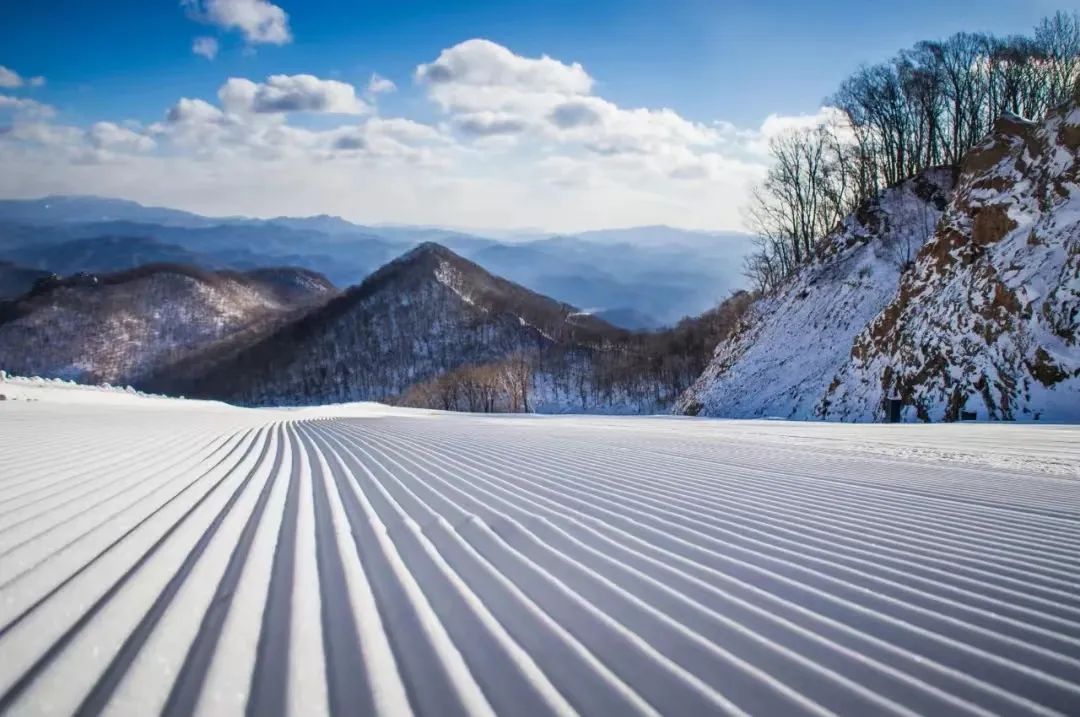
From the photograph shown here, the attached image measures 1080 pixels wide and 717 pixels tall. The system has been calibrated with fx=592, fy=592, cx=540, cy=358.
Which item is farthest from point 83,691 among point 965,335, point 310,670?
point 965,335

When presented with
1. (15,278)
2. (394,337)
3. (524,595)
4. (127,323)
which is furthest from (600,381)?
(15,278)

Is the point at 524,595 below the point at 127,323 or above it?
below

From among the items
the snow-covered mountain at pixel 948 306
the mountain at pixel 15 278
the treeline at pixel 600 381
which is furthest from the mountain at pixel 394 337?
the mountain at pixel 15 278

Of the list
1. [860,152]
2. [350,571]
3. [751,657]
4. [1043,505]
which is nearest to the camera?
[751,657]

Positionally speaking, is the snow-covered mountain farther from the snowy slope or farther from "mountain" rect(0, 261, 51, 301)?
"mountain" rect(0, 261, 51, 301)

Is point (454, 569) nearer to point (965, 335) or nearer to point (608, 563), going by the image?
point (608, 563)

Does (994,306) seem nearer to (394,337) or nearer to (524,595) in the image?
(524,595)

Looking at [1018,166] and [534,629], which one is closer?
[534,629]

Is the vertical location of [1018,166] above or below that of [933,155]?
below
